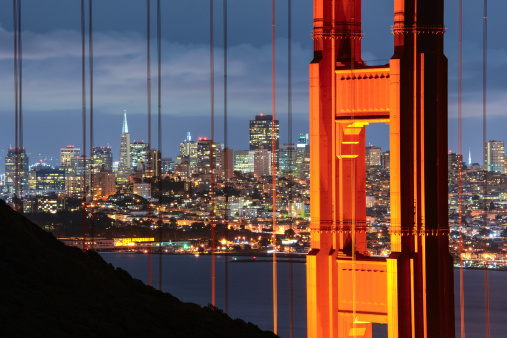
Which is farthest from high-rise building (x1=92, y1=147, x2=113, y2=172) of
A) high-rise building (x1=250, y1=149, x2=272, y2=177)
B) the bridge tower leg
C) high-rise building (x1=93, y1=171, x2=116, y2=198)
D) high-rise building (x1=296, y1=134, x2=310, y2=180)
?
the bridge tower leg

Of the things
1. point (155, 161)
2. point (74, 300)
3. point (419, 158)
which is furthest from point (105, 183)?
point (74, 300)

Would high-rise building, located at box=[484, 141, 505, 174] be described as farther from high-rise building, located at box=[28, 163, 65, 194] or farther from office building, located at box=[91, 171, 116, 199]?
office building, located at box=[91, 171, 116, 199]

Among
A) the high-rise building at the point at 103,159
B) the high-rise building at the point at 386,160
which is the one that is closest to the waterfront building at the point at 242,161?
the high-rise building at the point at 103,159

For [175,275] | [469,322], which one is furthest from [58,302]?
[175,275]

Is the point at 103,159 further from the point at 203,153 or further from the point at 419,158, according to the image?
the point at 419,158

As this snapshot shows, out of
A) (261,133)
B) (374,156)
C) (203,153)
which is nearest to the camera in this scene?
(374,156)

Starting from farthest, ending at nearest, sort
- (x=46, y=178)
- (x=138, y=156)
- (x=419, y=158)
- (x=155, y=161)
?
(x=138, y=156) → (x=46, y=178) → (x=155, y=161) → (x=419, y=158)
